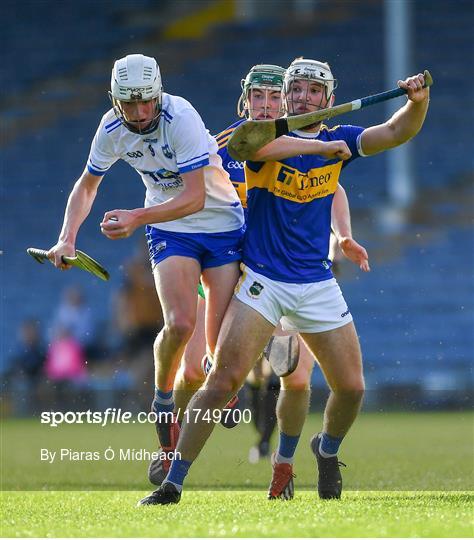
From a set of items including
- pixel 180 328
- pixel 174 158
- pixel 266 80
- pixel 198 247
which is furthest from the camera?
pixel 266 80

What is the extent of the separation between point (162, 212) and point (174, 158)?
0.45m

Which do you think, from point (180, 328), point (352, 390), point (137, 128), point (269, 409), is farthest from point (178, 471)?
point (269, 409)

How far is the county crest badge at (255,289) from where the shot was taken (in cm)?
570

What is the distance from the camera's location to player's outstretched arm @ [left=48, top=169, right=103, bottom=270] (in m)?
6.03

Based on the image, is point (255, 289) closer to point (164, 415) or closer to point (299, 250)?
point (299, 250)

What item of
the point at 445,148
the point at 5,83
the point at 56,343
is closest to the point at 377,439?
the point at 56,343

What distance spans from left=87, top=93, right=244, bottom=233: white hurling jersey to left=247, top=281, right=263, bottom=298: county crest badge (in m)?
0.61

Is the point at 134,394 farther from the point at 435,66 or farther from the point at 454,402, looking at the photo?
the point at 435,66

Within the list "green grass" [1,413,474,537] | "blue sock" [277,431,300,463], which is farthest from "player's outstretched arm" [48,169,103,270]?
"blue sock" [277,431,300,463]

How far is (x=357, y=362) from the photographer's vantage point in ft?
19.1

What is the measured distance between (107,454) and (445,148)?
9545mm

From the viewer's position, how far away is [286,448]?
629 cm

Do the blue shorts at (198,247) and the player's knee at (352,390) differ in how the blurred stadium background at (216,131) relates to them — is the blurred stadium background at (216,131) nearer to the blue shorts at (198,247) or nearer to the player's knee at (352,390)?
the blue shorts at (198,247)

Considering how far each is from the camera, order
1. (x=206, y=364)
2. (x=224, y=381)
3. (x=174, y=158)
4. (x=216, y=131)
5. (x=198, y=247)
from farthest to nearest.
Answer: (x=216, y=131) → (x=206, y=364) → (x=198, y=247) → (x=174, y=158) → (x=224, y=381)
